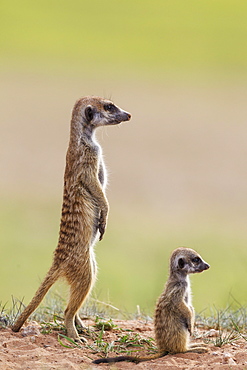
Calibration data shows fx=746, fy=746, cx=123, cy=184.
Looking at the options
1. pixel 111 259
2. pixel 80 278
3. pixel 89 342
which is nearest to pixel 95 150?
pixel 80 278

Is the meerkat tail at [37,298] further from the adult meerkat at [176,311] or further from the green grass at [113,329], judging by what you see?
the adult meerkat at [176,311]

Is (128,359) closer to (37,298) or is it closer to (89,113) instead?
(37,298)

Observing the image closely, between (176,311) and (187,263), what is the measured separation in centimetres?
39

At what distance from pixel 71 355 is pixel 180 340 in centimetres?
77

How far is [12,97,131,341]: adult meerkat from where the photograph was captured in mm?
5629

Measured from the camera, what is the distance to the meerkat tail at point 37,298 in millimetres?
5500

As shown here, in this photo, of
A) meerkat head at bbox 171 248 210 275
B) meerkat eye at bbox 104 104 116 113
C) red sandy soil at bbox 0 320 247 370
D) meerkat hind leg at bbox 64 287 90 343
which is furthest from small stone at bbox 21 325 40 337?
meerkat eye at bbox 104 104 116 113

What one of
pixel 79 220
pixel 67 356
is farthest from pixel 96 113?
pixel 67 356

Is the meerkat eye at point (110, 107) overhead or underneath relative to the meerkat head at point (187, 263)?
overhead

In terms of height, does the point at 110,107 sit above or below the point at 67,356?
A: above

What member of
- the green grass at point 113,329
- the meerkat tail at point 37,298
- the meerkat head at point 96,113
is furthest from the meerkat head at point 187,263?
the meerkat head at point 96,113

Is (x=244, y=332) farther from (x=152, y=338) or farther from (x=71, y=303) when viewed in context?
(x=71, y=303)

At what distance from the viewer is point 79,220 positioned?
5.64 meters

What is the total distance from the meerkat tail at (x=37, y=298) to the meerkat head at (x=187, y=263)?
93 cm
